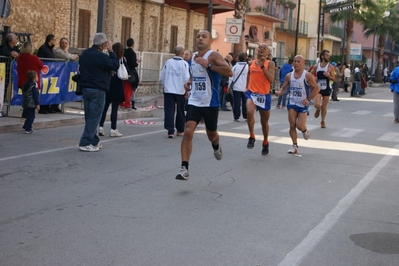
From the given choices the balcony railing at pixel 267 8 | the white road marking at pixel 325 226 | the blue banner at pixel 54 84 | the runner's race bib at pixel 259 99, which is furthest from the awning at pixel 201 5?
the white road marking at pixel 325 226

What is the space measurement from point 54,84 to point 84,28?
31.5ft

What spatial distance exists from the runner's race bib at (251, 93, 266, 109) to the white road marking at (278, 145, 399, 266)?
244 centimetres

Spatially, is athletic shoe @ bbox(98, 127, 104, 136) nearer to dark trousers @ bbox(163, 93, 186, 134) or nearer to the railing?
dark trousers @ bbox(163, 93, 186, 134)

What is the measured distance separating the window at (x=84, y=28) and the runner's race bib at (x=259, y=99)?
14718mm

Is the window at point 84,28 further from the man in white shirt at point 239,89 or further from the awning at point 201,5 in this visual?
the man in white shirt at point 239,89

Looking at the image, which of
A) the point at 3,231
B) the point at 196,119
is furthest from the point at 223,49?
the point at 3,231

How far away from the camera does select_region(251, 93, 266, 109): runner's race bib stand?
1283cm

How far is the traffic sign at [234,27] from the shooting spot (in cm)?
2930

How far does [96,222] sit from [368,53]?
93.8m

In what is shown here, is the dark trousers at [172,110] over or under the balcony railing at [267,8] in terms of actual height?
under

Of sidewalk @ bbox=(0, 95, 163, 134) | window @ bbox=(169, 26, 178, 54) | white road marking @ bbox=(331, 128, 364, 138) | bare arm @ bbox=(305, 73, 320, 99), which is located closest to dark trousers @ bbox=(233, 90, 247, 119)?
sidewalk @ bbox=(0, 95, 163, 134)

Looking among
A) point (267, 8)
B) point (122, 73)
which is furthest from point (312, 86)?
point (267, 8)

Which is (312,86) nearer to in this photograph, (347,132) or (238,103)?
(347,132)

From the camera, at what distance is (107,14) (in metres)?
28.1
